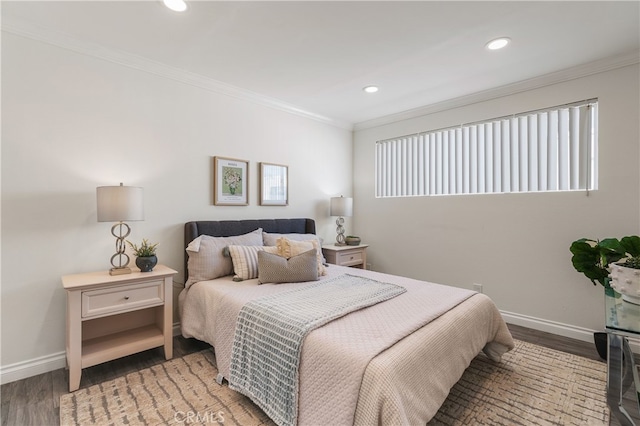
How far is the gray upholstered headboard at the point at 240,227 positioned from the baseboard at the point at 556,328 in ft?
7.97

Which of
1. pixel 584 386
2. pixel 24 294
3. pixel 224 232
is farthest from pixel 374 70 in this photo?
pixel 24 294

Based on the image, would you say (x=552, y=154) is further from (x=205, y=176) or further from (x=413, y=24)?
(x=205, y=176)

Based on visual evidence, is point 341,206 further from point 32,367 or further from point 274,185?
point 32,367

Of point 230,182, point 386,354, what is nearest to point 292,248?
point 230,182

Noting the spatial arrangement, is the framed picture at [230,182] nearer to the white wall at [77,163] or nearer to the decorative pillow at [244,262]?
the white wall at [77,163]

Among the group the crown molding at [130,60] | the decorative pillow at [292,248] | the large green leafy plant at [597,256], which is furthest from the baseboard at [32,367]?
the large green leafy plant at [597,256]

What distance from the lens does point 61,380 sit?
2.14 m

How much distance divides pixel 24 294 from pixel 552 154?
4.69 meters

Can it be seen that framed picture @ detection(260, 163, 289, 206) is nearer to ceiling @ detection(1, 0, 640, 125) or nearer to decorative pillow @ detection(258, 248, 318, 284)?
ceiling @ detection(1, 0, 640, 125)

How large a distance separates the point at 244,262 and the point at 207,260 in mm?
319

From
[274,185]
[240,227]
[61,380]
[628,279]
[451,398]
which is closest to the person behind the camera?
[628,279]

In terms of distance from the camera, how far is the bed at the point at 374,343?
128cm

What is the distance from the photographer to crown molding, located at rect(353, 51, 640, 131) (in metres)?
2.57

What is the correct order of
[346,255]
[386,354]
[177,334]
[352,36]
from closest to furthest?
[386,354], [352,36], [177,334], [346,255]
